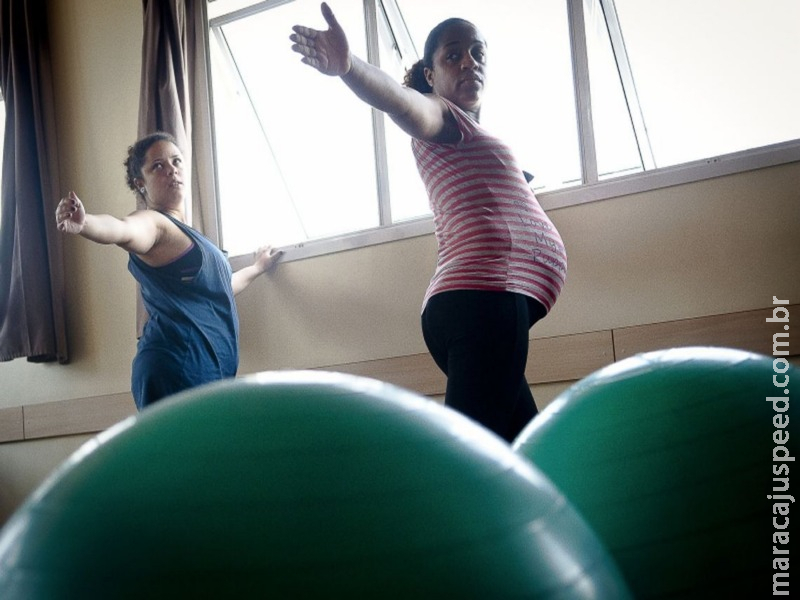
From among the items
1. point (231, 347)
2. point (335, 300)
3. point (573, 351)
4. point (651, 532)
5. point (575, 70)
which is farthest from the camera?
point (335, 300)

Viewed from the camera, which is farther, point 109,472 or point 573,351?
point 573,351

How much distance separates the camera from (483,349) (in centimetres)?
177

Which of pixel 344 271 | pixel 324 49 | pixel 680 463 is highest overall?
pixel 324 49

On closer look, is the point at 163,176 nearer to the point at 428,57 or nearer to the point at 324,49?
the point at 428,57

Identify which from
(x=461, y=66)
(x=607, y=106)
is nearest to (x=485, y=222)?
(x=461, y=66)

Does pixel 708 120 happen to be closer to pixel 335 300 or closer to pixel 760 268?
pixel 760 268

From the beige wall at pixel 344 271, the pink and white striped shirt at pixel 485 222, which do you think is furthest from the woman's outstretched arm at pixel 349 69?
the beige wall at pixel 344 271

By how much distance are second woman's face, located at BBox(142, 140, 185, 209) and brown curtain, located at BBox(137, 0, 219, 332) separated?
3.20 feet

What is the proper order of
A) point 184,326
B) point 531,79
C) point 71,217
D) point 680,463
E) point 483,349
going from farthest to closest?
1. point 531,79
2. point 184,326
3. point 71,217
4. point 483,349
5. point 680,463

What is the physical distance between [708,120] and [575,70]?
538mm

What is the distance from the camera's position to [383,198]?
13.1 feet

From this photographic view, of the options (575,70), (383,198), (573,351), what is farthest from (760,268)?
(383,198)

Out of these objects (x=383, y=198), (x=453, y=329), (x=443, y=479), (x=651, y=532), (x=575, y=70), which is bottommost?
(x=651, y=532)

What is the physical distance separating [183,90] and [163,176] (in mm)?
1376
